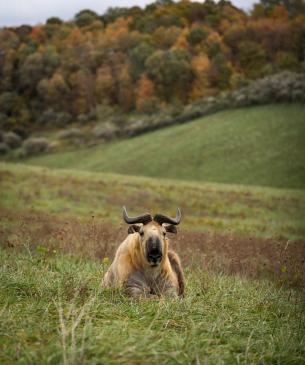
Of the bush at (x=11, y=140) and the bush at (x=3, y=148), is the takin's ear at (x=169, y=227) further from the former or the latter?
the bush at (x=11, y=140)

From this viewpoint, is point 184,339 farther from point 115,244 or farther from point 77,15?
point 77,15

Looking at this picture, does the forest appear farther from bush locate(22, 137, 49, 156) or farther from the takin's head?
the takin's head

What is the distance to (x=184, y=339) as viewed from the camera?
5000 mm

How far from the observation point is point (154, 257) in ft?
25.8

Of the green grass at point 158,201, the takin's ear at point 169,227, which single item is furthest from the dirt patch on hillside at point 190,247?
the green grass at point 158,201

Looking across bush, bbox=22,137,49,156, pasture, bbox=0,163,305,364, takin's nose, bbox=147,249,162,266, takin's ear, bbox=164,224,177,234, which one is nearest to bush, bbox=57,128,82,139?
bush, bbox=22,137,49,156

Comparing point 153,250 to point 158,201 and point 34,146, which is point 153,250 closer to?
point 158,201

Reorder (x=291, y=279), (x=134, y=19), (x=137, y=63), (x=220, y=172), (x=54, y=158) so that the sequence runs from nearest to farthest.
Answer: (x=291, y=279), (x=220, y=172), (x=54, y=158), (x=137, y=63), (x=134, y=19)

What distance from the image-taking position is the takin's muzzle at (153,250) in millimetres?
7730

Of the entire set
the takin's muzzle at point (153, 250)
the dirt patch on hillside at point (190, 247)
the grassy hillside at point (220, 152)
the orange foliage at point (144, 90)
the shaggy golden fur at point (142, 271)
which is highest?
the orange foliage at point (144, 90)

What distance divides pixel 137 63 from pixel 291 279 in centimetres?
9445

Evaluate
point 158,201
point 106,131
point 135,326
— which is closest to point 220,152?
point 106,131

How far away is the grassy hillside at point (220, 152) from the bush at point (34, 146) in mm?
3138

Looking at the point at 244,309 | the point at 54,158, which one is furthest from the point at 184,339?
the point at 54,158
